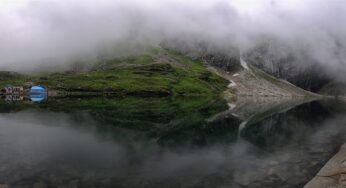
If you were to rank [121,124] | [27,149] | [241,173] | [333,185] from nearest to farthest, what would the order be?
1. [333,185]
2. [241,173]
3. [27,149]
4. [121,124]

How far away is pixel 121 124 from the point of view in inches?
3871

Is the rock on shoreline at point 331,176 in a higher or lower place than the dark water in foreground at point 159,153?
higher

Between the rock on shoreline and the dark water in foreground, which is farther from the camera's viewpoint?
the dark water in foreground

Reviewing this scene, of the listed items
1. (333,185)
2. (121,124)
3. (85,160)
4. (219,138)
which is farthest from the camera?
(121,124)

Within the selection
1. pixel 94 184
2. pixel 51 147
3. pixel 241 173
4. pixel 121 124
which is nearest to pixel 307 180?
pixel 241 173

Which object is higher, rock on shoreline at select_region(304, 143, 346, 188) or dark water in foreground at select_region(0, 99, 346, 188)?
rock on shoreline at select_region(304, 143, 346, 188)

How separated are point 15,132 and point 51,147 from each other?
72.7ft

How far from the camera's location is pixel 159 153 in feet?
197

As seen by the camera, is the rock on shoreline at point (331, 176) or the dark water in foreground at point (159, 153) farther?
the dark water in foreground at point (159, 153)

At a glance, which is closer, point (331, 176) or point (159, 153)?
point (331, 176)

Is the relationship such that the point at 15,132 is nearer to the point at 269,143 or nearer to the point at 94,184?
the point at 94,184

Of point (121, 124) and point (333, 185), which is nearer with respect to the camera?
point (333, 185)

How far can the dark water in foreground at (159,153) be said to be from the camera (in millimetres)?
43719

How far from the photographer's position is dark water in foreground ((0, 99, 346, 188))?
143ft
